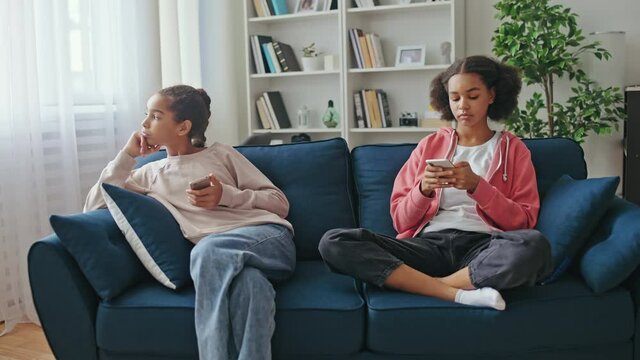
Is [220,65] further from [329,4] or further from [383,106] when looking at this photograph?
[383,106]

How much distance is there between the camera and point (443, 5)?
4.13 metres

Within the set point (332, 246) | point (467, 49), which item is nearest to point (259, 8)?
point (467, 49)

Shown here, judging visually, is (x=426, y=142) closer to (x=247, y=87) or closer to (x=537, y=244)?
(x=537, y=244)

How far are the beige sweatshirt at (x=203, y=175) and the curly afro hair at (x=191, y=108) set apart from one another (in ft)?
0.23

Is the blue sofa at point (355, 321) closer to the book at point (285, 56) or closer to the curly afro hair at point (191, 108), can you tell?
the curly afro hair at point (191, 108)

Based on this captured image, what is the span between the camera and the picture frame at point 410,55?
4.31 metres

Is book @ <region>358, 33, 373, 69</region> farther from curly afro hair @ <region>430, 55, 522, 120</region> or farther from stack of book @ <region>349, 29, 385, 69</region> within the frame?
curly afro hair @ <region>430, 55, 522, 120</region>


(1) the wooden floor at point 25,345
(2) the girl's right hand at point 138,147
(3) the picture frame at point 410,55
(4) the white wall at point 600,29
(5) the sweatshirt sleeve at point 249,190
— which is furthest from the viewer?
(3) the picture frame at point 410,55

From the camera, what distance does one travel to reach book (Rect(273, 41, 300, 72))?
15.1 feet

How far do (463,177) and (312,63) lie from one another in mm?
2612

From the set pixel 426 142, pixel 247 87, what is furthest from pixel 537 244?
pixel 247 87

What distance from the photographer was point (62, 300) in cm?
202

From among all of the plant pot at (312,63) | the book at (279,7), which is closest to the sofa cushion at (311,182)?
the plant pot at (312,63)

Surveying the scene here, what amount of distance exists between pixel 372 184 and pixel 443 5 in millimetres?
1972
